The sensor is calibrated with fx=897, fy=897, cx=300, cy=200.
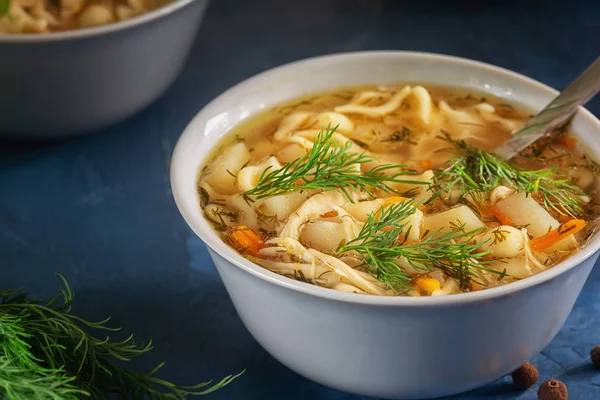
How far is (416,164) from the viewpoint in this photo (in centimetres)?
305

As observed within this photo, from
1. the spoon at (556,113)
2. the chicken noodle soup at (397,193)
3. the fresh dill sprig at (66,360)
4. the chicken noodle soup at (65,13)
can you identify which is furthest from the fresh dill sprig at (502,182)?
the chicken noodle soup at (65,13)

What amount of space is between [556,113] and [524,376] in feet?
2.92

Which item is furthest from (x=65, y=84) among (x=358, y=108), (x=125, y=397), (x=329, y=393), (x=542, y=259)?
(x=542, y=259)

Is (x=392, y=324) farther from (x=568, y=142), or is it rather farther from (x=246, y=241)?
(x=568, y=142)

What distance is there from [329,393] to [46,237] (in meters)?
1.39

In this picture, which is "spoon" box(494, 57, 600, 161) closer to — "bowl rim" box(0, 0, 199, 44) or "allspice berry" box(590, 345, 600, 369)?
"allspice berry" box(590, 345, 600, 369)

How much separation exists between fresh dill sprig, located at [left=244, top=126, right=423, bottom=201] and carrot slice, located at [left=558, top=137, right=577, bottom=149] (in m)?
0.56

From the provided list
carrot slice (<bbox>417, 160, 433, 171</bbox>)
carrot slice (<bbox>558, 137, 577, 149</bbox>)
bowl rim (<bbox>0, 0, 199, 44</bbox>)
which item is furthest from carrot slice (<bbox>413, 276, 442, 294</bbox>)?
bowl rim (<bbox>0, 0, 199, 44</bbox>)

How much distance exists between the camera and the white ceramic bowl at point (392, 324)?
2.32 metres

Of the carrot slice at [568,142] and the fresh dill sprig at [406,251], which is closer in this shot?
the fresh dill sprig at [406,251]

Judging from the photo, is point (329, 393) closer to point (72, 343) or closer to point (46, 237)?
point (72, 343)

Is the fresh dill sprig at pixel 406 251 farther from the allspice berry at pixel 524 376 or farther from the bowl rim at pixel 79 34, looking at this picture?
the bowl rim at pixel 79 34

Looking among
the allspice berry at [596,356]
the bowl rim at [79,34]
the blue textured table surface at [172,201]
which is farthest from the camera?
the bowl rim at [79,34]

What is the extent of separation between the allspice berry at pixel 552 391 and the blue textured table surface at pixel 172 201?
92 mm
